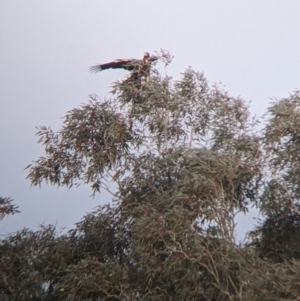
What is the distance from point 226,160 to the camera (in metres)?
8.04

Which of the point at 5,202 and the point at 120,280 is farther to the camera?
the point at 5,202

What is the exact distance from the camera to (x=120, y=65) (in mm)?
10211

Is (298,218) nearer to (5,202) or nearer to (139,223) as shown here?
(139,223)

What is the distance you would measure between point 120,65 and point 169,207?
9.16 ft

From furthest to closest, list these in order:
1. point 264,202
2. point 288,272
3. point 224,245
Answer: point 264,202 < point 224,245 < point 288,272

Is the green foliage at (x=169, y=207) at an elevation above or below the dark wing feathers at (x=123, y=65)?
below

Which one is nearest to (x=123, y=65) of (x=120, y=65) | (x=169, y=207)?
(x=120, y=65)

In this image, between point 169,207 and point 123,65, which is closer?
point 169,207

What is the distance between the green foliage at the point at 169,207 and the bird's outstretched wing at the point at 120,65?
24cm

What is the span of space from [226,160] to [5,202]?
347 centimetres

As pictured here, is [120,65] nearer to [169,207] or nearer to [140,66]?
[140,66]

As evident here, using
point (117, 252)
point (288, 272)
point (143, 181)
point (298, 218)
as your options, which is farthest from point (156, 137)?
point (288, 272)

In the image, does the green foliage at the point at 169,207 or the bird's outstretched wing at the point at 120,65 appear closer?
the green foliage at the point at 169,207

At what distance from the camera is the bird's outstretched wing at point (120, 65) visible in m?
9.77
